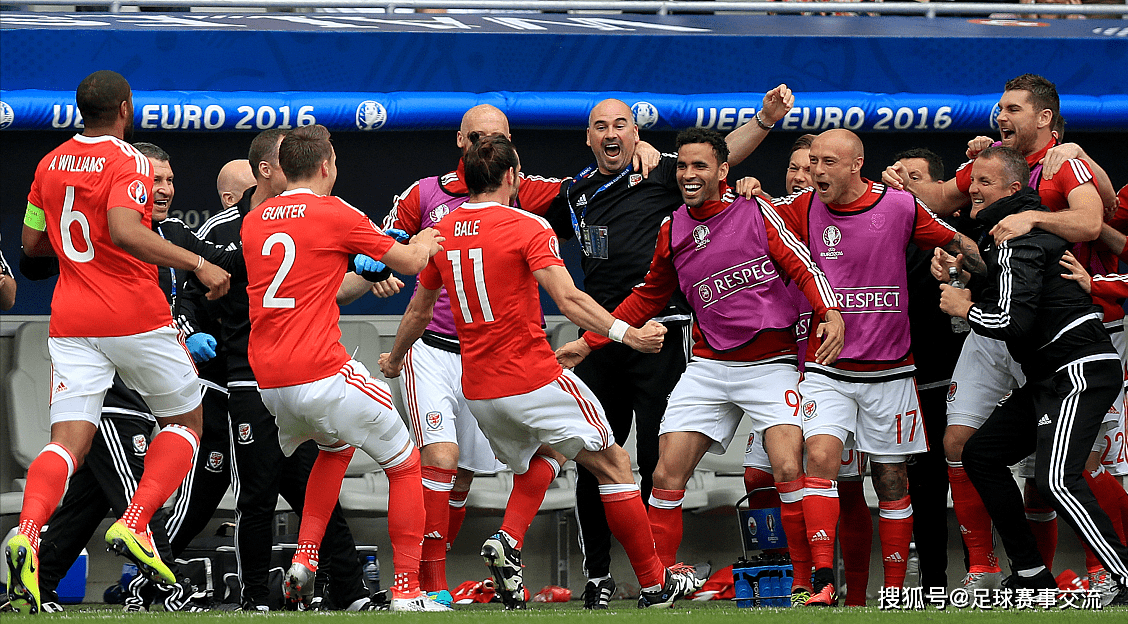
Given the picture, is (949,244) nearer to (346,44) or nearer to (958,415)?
(958,415)

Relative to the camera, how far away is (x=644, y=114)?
23.9 ft

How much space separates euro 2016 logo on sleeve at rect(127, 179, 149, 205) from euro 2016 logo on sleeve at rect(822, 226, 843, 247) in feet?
9.63

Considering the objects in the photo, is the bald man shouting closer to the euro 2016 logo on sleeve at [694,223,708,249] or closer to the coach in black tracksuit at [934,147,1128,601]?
the coach in black tracksuit at [934,147,1128,601]

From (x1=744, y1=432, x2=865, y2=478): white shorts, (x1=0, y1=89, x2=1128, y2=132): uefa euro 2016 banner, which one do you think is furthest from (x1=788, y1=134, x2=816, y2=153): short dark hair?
(x1=744, y1=432, x2=865, y2=478): white shorts

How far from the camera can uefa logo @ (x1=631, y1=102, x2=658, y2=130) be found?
7.28m

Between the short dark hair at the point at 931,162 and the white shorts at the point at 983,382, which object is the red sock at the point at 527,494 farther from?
the short dark hair at the point at 931,162

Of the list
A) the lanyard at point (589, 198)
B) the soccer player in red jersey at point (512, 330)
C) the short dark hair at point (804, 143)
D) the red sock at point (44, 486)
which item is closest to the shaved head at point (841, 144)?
the short dark hair at point (804, 143)

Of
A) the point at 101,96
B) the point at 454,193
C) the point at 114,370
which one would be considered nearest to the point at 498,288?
the point at 454,193

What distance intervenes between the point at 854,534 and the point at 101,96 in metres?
3.90

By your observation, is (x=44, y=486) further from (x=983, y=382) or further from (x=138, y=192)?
(x=983, y=382)

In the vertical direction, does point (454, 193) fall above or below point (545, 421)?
above

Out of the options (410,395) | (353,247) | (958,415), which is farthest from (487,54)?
(958,415)

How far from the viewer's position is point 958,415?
20.1 feet

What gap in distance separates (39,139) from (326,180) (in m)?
3.02
